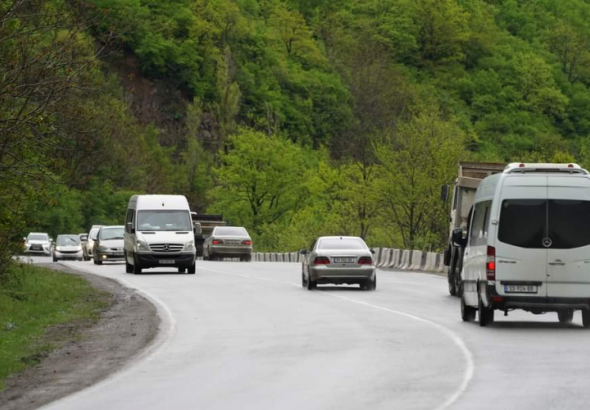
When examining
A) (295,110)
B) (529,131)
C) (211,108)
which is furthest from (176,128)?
(529,131)

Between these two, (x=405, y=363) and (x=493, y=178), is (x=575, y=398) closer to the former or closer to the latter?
(x=405, y=363)

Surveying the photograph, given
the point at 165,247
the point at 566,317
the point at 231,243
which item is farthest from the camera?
the point at 231,243

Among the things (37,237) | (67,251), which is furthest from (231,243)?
(37,237)

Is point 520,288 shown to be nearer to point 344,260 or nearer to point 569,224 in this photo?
point 569,224

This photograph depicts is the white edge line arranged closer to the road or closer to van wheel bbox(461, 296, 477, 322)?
the road

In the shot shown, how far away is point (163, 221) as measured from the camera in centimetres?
4453

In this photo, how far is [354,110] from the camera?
166 m

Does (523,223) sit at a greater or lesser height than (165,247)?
greater

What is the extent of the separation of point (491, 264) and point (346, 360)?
5383 mm

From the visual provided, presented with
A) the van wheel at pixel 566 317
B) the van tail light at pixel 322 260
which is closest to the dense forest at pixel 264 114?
the van tail light at pixel 322 260

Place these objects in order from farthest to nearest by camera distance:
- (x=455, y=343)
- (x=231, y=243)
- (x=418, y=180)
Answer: (x=418, y=180), (x=231, y=243), (x=455, y=343)

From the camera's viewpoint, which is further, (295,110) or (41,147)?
(295,110)

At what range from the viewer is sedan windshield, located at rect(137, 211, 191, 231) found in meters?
44.2

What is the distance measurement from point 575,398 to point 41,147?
1653cm
